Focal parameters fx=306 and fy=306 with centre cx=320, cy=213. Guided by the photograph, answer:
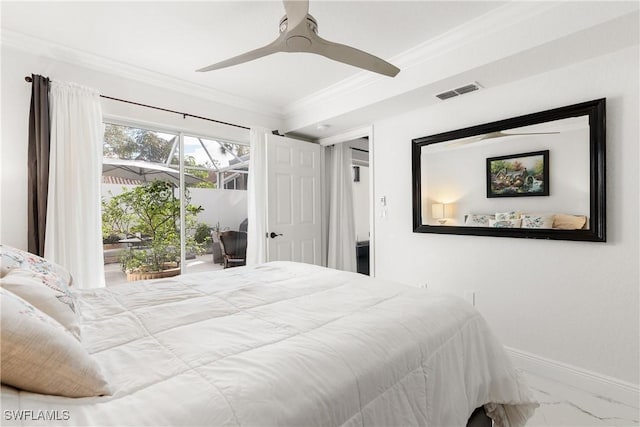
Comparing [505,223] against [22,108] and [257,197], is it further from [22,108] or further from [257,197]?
[22,108]

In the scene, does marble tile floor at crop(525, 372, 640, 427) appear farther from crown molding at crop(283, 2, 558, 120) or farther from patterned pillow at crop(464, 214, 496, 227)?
crown molding at crop(283, 2, 558, 120)

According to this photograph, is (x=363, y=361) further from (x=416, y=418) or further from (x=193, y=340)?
(x=193, y=340)

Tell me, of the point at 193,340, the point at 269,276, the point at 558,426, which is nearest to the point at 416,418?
the point at 193,340

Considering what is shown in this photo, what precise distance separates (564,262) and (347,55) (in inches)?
83.2

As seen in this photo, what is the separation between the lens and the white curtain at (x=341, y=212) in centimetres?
455

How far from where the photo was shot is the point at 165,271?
10.8ft

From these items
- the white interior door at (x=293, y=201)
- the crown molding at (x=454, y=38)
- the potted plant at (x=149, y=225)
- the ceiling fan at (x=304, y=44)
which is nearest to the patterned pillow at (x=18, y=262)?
the ceiling fan at (x=304, y=44)

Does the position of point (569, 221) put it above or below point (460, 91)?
below

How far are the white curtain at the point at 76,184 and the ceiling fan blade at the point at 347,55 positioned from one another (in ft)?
6.87

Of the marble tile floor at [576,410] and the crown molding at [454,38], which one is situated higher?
the crown molding at [454,38]

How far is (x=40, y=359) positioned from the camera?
27.0 inches

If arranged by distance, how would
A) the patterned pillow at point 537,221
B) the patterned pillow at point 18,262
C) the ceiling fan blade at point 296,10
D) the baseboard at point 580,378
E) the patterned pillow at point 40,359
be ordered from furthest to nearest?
the patterned pillow at point 537,221 → the baseboard at point 580,378 → the ceiling fan blade at point 296,10 → the patterned pillow at point 18,262 → the patterned pillow at point 40,359

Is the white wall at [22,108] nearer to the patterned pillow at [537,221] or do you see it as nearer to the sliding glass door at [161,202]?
the sliding glass door at [161,202]

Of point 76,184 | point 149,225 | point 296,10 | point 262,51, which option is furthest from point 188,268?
point 296,10
